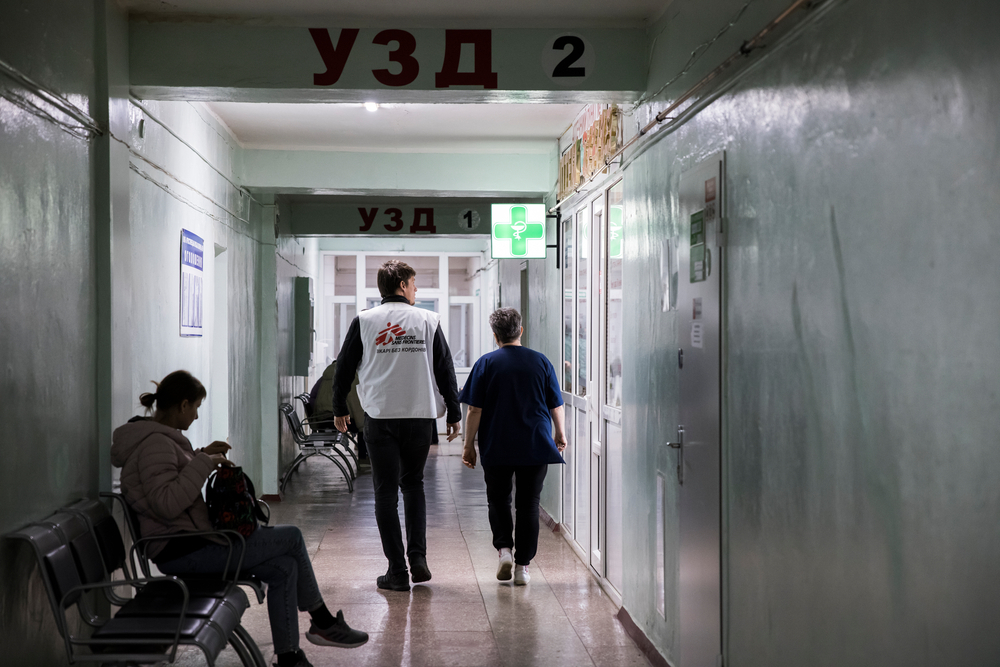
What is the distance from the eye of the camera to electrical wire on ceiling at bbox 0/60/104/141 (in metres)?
2.65

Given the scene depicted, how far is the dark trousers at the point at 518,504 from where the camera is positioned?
4727mm

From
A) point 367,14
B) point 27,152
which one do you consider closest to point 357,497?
point 367,14

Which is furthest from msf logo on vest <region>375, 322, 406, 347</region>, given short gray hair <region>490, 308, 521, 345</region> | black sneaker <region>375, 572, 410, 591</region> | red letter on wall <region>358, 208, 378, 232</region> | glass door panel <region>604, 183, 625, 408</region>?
red letter on wall <region>358, 208, 378, 232</region>

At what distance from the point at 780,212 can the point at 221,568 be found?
2.27 metres

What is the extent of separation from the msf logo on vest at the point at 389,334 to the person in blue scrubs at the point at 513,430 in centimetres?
43

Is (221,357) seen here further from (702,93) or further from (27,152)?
(702,93)

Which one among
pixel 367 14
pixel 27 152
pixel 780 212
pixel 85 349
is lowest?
pixel 85 349

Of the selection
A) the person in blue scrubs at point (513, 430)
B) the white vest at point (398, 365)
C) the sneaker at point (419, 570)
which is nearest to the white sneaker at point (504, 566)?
the person in blue scrubs at point (513, 430)

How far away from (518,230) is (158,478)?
151 inches

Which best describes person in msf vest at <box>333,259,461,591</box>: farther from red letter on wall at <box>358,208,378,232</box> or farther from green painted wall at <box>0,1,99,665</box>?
red letter on wall at <box>358,208,378,232</box>

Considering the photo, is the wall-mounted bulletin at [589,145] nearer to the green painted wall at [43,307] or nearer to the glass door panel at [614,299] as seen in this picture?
the glass door panel at [614,299]

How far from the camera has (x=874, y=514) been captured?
6.16 feet

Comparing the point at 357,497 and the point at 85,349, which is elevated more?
the point at 85,349

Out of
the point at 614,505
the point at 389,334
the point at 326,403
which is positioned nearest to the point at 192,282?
the point at 389,334
